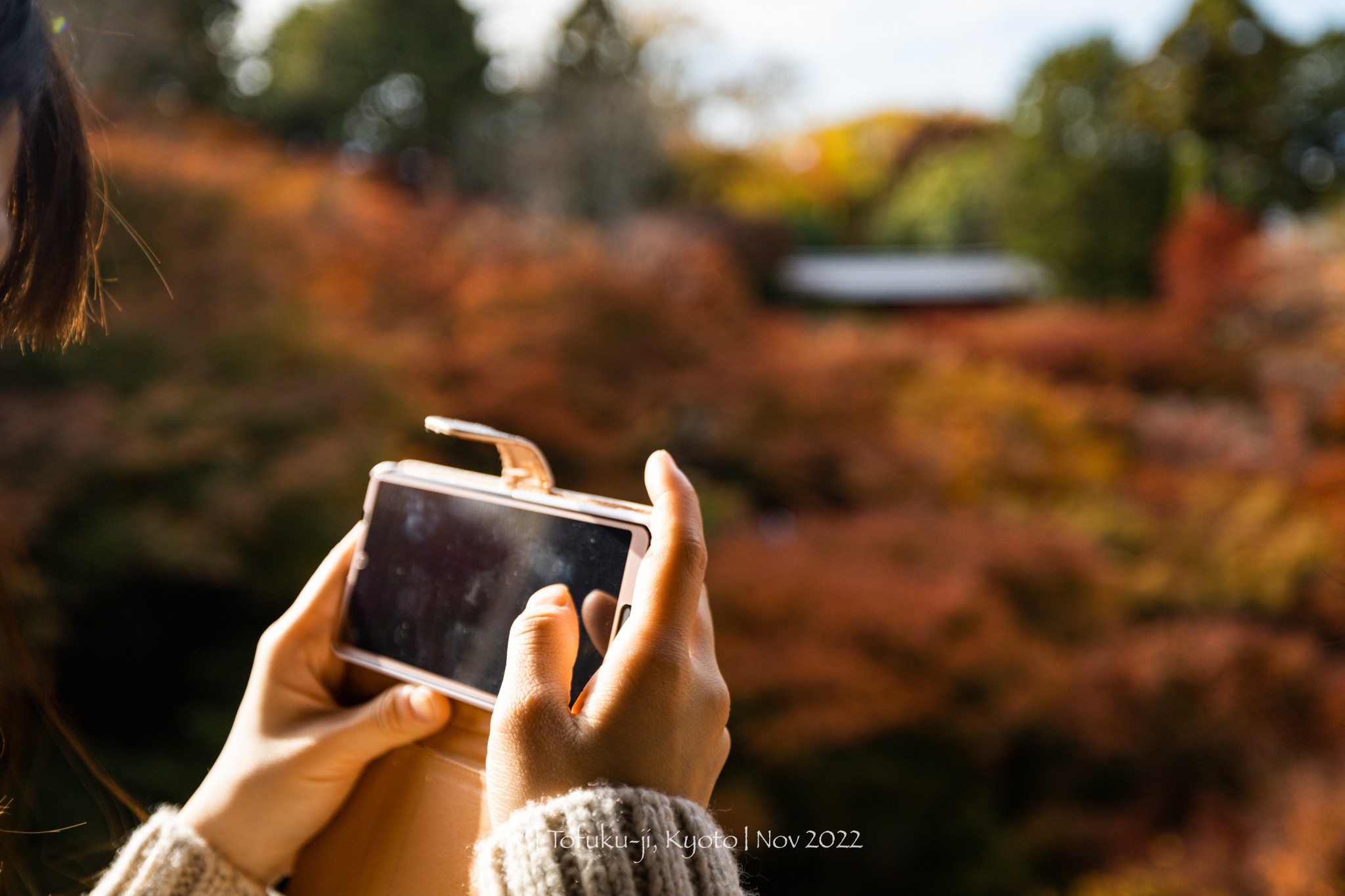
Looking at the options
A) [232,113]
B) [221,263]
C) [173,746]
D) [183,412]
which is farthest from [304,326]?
[232,113]

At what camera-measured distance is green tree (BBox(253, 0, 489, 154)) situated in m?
8.10

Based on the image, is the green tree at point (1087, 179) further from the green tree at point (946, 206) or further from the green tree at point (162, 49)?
the green tree at point (162, 49)

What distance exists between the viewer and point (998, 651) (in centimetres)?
279

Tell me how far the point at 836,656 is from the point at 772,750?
0.33m

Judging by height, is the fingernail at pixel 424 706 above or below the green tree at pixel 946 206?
below

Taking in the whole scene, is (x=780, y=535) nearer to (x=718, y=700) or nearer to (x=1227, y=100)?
(x=718, y=700)

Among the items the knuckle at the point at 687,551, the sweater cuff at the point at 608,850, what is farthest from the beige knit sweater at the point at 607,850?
the knuckle at the point at 687,551

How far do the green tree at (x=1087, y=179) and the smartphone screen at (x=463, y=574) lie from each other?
9789 mm

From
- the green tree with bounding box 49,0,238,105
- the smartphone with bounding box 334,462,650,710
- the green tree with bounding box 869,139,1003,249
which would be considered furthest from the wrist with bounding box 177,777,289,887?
the green tree with bounding box 869,139,1003,249

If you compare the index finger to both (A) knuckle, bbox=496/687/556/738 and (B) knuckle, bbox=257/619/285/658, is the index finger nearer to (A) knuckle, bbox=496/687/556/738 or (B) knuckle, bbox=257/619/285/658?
(A) knuckle, bbox=496/687/556/738

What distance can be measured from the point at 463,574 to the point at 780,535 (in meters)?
3.10

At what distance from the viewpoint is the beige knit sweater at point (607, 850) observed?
38 cm

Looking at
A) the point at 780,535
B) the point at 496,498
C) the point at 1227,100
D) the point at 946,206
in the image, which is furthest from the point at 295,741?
the point at 946,206

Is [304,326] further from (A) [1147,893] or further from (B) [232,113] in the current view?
(B) [232,113]
